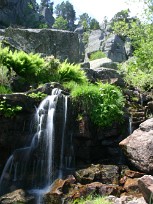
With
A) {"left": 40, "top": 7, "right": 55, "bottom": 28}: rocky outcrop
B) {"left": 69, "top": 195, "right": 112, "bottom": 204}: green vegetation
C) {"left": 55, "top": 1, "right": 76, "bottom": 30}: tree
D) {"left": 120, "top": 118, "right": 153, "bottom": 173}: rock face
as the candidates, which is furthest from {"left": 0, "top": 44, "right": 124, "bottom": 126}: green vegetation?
{"left": 55, "top": 1, "right": 76, "bottom": 30}: tree

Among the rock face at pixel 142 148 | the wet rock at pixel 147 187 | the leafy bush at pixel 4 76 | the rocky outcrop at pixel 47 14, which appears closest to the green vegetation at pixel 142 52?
the rock face at pixel 142 148

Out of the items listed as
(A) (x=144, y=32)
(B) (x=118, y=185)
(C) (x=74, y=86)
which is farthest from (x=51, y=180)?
(A) (x=144, y=32)

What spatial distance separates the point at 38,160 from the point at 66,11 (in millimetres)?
104052

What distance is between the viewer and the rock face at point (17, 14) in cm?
5844

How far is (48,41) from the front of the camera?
23688 millimetres

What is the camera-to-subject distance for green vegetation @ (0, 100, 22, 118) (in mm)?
11469

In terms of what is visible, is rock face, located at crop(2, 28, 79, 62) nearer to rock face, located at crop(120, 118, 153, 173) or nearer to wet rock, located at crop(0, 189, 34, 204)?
rock face, located at crop(120, 118, 153, 173)

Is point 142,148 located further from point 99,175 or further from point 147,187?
point 147,187

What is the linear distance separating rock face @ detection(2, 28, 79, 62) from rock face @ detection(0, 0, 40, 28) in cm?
3416

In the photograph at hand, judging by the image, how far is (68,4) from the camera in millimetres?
110500

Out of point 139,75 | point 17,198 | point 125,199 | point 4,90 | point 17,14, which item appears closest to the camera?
point 125,199

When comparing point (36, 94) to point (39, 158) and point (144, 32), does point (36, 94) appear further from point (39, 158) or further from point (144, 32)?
point (144, 32)

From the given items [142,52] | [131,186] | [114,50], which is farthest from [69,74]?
[114,50]

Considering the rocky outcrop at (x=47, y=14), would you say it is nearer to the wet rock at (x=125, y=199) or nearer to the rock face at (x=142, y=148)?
the rock face at (x=142, y=148)
